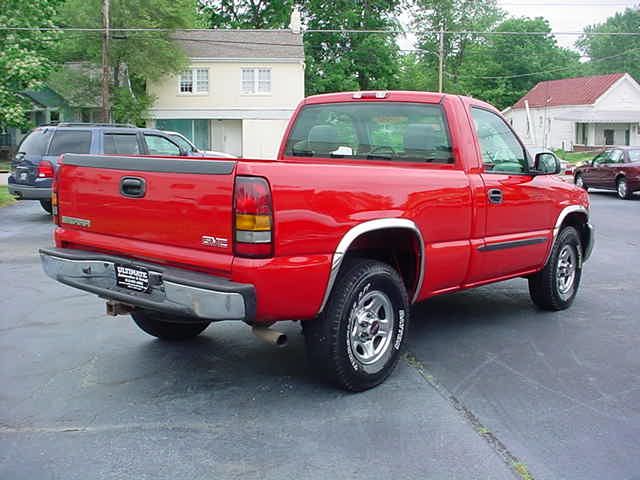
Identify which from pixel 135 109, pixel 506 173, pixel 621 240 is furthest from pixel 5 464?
pixel 135 109

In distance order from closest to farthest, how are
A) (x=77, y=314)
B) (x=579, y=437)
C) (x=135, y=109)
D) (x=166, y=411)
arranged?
(x=579, y=437)
(x=166, y=411)
(x=77, y=314)
(x=135, y=109)

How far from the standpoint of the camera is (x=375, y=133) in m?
6.06

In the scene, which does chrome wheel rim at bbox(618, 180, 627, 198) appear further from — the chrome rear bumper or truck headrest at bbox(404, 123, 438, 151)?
the chrome rear bumper

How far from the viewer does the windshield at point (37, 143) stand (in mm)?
14859

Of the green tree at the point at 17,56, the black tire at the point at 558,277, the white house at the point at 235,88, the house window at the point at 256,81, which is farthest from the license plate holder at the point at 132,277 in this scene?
the house window at the point at 256,81

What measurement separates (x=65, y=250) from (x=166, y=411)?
1.34m

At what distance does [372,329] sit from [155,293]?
4.65 feet

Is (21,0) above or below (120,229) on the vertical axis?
above

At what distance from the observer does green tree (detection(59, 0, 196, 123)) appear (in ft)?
117

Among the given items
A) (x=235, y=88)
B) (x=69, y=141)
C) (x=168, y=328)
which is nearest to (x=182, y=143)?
(x=69, y=141)

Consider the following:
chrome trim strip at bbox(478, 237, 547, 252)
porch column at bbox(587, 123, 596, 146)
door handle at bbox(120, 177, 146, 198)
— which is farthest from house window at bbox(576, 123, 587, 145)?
door handle at bbox(120, 177, 146, 198)

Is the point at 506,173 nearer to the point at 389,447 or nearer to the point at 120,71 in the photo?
the point at 389,447

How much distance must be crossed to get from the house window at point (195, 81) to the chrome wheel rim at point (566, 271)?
3618 cm

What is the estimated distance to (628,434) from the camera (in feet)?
13.6
